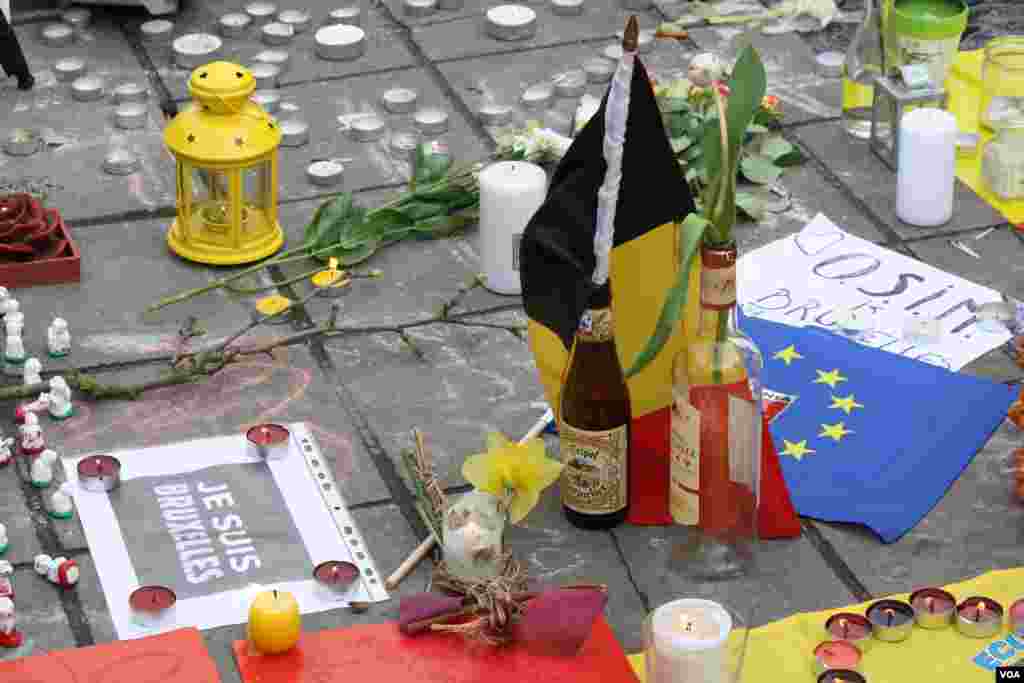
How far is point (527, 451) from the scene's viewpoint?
103 inches

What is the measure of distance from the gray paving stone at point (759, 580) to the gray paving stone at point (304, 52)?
1690 millimetres

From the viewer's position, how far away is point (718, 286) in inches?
97.1

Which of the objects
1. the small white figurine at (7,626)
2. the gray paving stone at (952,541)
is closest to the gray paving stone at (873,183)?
the gray paving stone at (952,541)

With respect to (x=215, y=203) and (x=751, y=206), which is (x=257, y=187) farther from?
(x=751, y=206)

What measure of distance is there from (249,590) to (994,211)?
166 centimetres

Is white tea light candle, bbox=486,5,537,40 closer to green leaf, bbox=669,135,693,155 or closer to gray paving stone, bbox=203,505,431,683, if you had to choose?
green leaf, bbox=669,135,693,155

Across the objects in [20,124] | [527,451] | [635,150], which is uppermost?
[635,150]

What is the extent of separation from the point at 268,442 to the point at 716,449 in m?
0.70


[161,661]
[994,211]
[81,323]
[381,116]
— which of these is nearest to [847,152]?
[994,211]

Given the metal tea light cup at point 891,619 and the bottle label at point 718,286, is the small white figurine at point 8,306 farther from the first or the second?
the metal tea light cup at point 891,619

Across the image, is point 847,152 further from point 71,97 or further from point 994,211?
point 71,97

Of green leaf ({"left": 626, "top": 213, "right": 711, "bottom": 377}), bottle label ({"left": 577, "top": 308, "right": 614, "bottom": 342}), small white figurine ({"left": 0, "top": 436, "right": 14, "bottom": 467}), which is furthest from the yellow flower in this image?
small white figurine ({"left": 0, "top": 436, "right": 14, "bottom": 467})

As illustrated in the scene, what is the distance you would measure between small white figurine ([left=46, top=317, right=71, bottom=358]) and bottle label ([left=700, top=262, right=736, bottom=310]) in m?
1.17

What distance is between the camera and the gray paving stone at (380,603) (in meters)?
2.55
